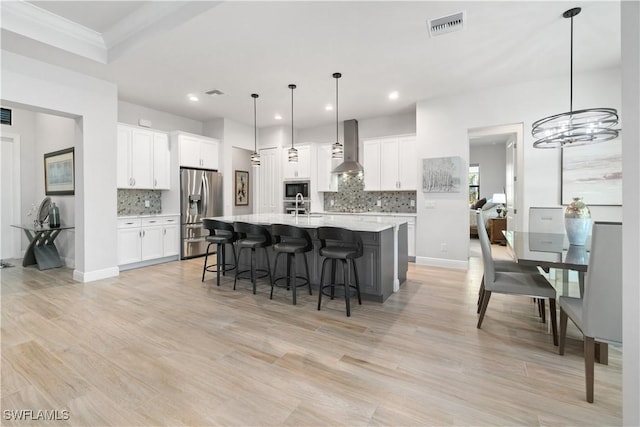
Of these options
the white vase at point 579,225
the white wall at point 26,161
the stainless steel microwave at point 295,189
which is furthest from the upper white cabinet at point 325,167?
the white wall at point 26,161

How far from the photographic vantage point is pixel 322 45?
3.40 meters

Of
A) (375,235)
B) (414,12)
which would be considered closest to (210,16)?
(414,12)

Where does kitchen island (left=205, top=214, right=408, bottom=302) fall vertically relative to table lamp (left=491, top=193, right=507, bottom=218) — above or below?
below

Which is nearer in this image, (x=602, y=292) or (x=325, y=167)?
(x=602, y=292)

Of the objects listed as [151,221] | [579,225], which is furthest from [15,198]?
[579,225]

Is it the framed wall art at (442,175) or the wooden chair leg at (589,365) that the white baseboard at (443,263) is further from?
the wooden chair leg at (589,365)

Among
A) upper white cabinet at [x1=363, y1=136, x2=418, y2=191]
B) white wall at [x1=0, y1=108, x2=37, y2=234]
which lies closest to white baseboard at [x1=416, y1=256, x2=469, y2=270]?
upper white cabinet at [x1=363, y1=136, x2=418, y2=191]

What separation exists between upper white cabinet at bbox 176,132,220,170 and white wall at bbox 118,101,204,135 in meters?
0.68

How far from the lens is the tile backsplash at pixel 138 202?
5.43 meters

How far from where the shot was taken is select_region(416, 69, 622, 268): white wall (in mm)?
4105

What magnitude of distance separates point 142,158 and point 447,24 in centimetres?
512

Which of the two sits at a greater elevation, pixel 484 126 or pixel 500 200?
pixel 484 126

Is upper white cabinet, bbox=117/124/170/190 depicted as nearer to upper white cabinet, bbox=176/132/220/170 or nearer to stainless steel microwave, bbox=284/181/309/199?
upper white cabinet, bbox=176/132/220/170

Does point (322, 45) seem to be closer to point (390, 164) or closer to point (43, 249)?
point (390, 164)
